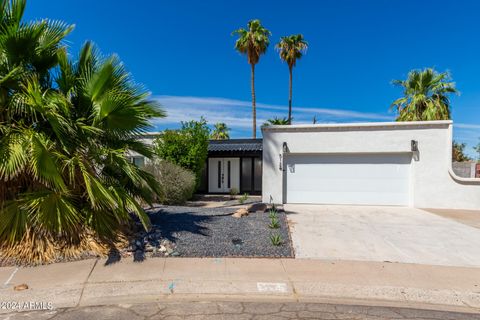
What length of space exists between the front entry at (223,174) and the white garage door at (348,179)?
4307 millimetres

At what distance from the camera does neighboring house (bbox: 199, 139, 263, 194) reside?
15.4 metres

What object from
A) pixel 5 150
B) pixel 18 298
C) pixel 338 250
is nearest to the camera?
pixel 18 298

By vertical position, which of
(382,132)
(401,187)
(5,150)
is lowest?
(401,187)

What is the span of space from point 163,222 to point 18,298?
3.36 m

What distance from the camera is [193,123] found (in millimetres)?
12734

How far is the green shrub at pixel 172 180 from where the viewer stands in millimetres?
10844

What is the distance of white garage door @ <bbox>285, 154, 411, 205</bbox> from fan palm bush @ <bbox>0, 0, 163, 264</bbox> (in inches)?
304

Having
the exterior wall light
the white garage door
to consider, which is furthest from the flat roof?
the white garage door

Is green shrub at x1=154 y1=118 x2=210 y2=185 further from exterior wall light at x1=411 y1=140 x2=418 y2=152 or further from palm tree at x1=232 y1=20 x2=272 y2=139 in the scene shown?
palm tree at x1=232 y1=20 x2=272 y2=139

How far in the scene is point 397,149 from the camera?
11.1 m

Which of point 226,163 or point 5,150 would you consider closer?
point 5,150

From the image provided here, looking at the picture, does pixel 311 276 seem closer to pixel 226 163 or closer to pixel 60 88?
pixel 60 88

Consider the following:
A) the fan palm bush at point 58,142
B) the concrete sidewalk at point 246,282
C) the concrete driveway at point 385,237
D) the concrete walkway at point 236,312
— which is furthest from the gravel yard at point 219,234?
the concrete walkway at point 236,312

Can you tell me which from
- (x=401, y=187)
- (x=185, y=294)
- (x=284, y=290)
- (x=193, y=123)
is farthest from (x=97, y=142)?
(x=401, y=187)
